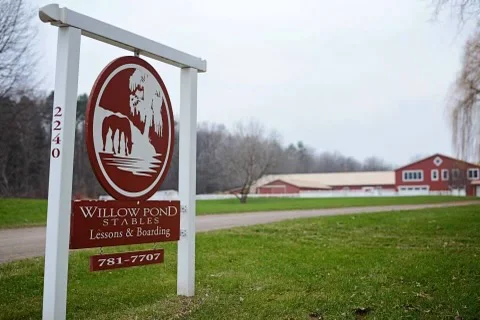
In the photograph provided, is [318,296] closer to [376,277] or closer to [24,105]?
[376,277]

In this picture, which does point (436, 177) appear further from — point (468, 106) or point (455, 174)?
point (468, 106)

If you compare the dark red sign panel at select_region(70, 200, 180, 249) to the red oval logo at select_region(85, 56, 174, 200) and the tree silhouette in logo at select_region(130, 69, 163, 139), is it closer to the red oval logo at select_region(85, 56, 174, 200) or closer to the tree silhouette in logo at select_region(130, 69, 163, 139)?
the red oval logo at select_region(85, 56, 174, 200)

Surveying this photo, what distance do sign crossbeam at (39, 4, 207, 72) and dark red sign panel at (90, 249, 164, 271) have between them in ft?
8.54

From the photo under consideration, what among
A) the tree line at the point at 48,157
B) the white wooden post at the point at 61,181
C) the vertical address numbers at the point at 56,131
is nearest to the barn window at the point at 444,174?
the tree line at the point at 48,157

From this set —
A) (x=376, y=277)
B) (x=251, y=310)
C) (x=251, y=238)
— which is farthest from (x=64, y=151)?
(x=251, y=238)

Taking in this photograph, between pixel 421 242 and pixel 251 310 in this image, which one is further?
pixel 421 242

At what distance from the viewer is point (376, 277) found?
7.36m

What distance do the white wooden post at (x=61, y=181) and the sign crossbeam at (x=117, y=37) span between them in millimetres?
151

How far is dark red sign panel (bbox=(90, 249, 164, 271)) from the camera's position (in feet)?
17.8

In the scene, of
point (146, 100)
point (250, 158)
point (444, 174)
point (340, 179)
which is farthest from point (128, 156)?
point (340, 179)

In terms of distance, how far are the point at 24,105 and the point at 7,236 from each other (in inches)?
992

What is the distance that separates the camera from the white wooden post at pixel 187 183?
6.71 meters

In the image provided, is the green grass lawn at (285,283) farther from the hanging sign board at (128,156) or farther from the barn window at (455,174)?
the barn window at (455,174)

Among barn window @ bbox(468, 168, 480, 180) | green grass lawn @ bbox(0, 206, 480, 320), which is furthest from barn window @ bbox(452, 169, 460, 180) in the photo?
green grass lawn @ bbox(0, 206, 480, 320)
